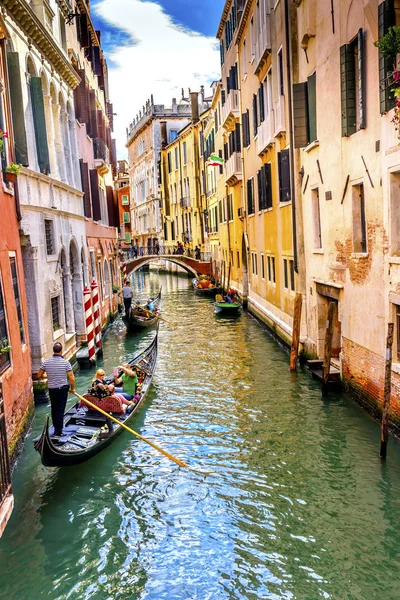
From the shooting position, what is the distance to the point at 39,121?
10.5 meters

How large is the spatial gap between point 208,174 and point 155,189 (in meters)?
17.1

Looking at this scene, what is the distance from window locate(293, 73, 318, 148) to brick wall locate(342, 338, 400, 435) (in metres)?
4.01

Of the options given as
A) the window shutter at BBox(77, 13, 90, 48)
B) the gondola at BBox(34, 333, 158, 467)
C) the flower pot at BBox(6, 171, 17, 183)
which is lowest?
the gondola at BBox(34, 333, 158, 467)

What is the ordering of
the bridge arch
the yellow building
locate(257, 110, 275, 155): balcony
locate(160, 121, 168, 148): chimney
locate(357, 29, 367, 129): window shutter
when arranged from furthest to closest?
1. locate(160, 121, 168, 148): chimney
2. the yellow building
3. the bridge arch
4. locate(257, 110, 275, 155): balcony
5. locate(357, 29, 367, 129): window shutter

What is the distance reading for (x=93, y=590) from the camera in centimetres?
495

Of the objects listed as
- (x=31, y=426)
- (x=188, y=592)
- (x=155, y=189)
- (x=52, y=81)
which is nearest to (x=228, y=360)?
(x=31, y=426)

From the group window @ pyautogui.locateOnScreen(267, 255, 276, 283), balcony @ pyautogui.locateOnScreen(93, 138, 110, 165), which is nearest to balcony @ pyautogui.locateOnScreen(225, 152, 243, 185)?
balcony @ pyautogui.locateOnScreen(93, 138, 110, 165)

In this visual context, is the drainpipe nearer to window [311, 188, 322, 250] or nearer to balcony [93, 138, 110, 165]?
window [311, 188, 322, 250]

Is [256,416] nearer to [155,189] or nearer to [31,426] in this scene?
[31,426]

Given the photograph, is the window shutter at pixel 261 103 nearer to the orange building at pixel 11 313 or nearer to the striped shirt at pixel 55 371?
the orange building at pixel 11 313

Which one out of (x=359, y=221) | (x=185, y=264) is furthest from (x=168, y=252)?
(x=359, y=221)

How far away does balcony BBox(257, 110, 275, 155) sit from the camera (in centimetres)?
1461

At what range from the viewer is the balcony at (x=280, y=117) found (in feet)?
43.1

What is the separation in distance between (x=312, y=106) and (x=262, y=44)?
4.83 meters
